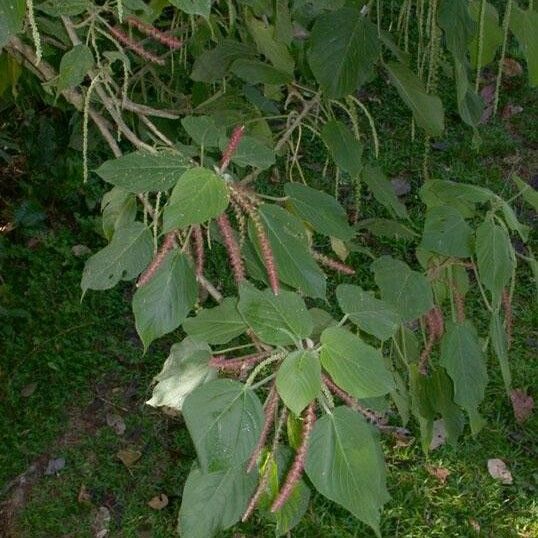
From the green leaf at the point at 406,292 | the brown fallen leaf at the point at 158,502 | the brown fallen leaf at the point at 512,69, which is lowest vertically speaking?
the brown fallen leaf at the point at 158,502

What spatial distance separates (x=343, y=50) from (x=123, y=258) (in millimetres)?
531

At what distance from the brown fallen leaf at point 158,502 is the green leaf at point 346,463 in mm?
1628

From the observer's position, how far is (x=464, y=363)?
1267mm

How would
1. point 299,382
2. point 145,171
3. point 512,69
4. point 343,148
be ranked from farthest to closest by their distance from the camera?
point 512,69
point 343,148
point 145,171
point 299,382

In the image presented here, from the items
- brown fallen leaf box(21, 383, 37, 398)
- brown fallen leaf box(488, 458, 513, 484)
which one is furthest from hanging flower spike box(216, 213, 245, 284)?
brown fallen leaf box(21, 383, 37, 398)

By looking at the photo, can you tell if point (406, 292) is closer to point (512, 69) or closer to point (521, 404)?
point (521, 404)

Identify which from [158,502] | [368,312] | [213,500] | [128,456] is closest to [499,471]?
[158,502]

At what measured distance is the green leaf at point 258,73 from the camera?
4.62 ft

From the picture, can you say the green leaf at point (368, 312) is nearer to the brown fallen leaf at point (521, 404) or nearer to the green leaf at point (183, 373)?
the green leaf at point (183, 373)

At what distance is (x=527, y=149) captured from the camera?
3.60m

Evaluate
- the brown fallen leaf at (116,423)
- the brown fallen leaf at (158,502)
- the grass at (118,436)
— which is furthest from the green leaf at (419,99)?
the brown fallen leaf at (116,423)

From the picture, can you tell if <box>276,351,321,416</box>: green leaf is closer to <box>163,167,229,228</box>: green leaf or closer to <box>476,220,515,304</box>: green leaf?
<box>163,167,229,228</box>: green leaf

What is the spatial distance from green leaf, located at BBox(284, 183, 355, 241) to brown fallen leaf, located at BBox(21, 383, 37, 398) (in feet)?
6.33

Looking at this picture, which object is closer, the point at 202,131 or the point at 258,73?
the point at 202,131
